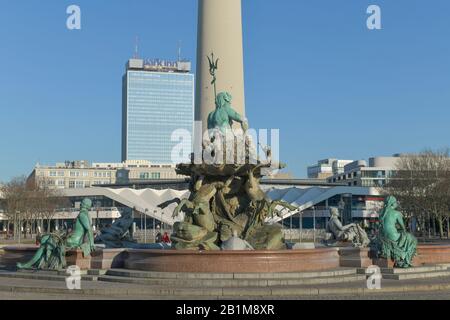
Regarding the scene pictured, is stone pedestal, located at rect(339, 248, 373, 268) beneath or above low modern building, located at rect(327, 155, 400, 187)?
beneath

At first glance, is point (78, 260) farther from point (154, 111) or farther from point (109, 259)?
point (154, 111)

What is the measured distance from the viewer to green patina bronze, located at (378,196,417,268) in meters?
19.1

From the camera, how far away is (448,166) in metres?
65.6

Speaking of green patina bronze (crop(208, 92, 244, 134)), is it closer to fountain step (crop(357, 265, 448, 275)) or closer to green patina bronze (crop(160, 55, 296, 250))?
green patina bronze (crop(160, 55, 296, 250))

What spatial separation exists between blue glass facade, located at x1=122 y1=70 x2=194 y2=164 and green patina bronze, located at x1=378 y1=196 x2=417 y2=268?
534 ft

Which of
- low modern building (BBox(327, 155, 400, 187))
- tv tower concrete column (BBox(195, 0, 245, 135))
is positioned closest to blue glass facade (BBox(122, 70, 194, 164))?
low modern building (BBox(327, 155, 400, 187))

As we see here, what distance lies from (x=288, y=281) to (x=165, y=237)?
64.6 ft

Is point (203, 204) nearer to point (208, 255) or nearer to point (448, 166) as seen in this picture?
point (208, 255)

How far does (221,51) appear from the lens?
85.5 ft

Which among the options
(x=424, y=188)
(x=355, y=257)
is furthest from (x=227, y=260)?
(x=424, y=188)

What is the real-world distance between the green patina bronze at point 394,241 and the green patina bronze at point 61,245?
29.1 feet

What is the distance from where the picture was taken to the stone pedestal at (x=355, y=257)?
1947cm

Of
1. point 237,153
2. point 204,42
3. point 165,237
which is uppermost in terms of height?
point 204,42
